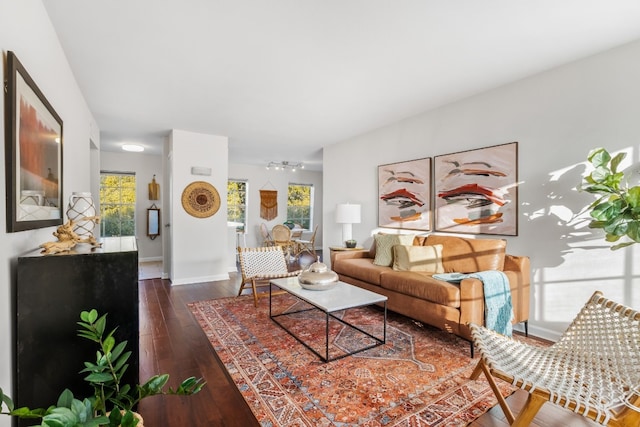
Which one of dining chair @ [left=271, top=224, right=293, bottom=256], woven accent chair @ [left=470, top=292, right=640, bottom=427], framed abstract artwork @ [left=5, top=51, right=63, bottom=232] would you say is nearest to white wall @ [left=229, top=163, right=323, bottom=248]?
dining chair @ [left=271, top=224, right=293, bottom=256]

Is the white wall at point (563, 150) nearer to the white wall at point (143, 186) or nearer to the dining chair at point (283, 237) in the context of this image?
the dining chair at point (283, 237)

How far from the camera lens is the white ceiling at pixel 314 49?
1.95 meters

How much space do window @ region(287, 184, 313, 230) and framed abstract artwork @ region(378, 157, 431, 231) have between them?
14.9 ft

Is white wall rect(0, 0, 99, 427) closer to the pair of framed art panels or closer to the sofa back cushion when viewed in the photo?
the sofa back cushion

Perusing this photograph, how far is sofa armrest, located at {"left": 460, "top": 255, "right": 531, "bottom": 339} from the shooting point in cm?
249

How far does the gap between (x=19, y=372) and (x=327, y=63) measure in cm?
275

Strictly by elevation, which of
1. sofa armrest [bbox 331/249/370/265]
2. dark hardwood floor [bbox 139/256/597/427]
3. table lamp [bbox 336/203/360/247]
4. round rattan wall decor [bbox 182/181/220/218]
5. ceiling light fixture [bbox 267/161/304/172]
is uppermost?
ceiling light fixture [bbox 267/161/304/172]

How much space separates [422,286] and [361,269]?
942mm

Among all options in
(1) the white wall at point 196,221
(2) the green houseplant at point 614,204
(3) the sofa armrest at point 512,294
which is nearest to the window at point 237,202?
(1) the white wall at point 196,221

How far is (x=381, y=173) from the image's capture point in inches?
182

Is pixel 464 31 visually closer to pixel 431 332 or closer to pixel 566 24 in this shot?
pixel 566 24

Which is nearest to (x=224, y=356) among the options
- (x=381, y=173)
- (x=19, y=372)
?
(x=19, y=372)

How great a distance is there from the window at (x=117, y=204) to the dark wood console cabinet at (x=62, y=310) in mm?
6077

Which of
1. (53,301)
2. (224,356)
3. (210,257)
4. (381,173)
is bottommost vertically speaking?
(224,356)
